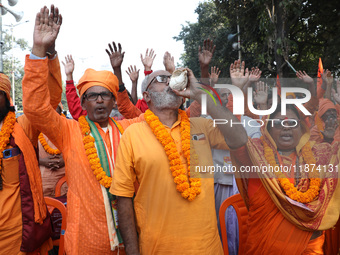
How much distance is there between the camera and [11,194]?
2457 mm

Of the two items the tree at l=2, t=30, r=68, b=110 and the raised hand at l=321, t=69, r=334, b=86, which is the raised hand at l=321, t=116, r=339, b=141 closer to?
the raised hand at l=321, t=69, r=334, b=86

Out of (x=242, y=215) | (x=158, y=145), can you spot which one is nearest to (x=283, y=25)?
(x=242, y=215)

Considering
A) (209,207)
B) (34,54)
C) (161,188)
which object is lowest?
(209,207)

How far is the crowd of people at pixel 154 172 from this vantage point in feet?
6.73

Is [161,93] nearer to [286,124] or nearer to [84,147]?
[84,147]

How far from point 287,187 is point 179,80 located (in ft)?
3.82

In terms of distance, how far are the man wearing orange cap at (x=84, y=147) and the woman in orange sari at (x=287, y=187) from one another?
1.03 metres

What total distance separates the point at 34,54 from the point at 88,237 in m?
1.32

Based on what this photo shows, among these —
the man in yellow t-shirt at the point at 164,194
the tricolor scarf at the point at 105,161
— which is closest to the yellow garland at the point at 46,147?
the tricolor scarf at the point at 105,161

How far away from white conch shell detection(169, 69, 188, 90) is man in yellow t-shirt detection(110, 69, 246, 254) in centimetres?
4

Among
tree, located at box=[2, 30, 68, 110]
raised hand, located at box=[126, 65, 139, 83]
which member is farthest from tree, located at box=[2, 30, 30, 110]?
raised hand, located at box=[126, 65, 139, 83]

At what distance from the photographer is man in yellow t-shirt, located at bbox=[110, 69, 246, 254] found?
202 cm

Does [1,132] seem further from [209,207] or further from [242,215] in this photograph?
[242,215]

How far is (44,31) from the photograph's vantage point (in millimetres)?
2135
